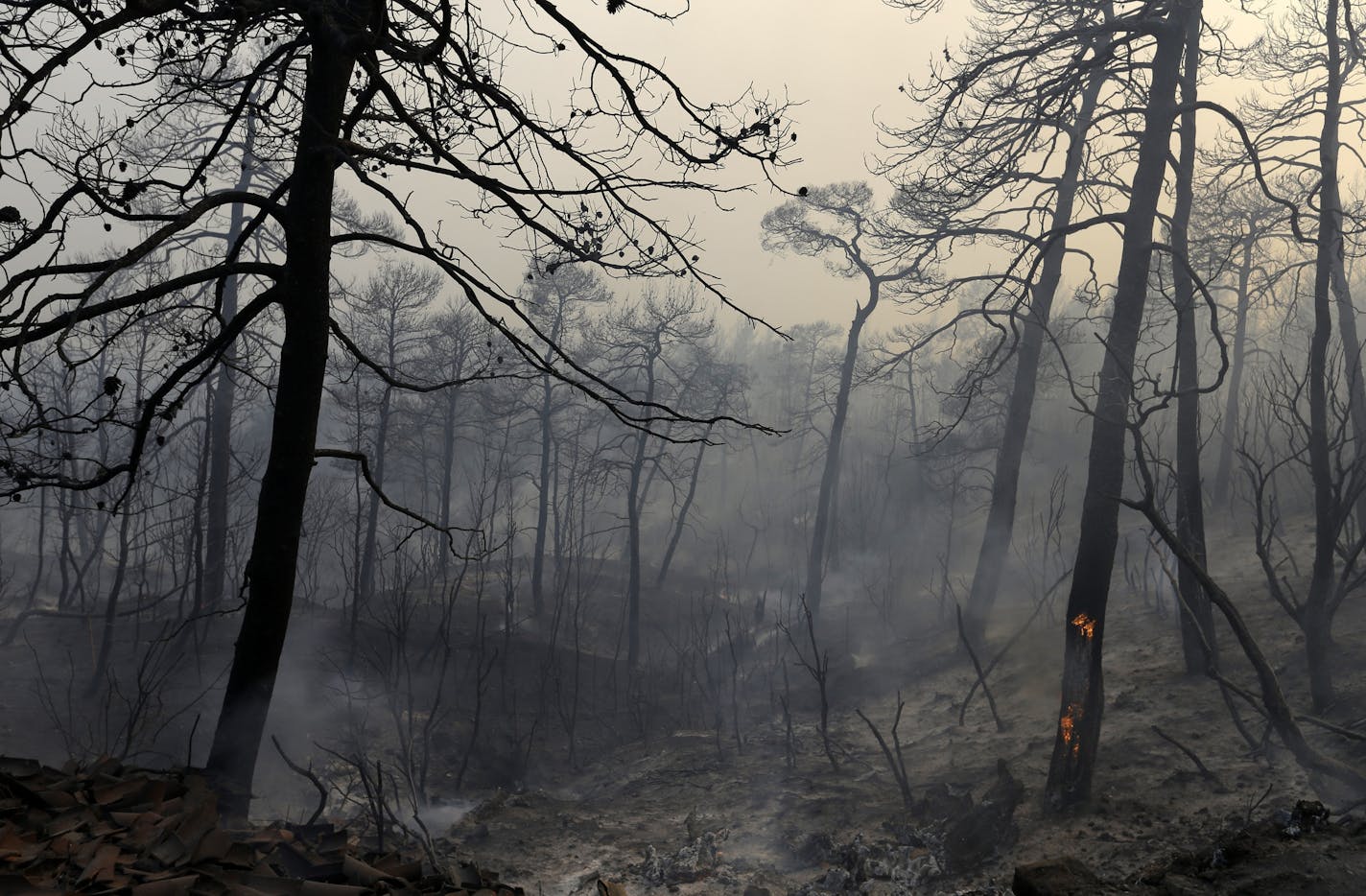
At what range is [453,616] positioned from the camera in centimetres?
1939

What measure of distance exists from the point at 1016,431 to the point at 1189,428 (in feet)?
18.7

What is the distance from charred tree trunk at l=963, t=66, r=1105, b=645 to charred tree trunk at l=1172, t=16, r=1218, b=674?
367cm

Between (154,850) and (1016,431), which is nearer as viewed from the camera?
(154,850)

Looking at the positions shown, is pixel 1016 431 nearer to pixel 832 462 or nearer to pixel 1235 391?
pixel 832 462

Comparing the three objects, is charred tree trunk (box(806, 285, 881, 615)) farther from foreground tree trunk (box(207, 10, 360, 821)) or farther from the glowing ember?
foreground tree trunk (box(207, 10, 360, 821))

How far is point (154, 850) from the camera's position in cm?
339

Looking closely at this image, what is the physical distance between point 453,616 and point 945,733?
11.4m

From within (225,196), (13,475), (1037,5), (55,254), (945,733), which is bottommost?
(945,733)

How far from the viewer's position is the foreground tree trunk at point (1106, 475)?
8.18m

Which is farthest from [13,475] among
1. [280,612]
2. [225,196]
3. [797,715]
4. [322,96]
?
[797,715]

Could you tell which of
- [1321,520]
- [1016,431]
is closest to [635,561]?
[1016,431]

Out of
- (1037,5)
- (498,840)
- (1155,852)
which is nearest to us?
(1155,852)

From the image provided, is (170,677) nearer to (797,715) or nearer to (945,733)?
(797,715)

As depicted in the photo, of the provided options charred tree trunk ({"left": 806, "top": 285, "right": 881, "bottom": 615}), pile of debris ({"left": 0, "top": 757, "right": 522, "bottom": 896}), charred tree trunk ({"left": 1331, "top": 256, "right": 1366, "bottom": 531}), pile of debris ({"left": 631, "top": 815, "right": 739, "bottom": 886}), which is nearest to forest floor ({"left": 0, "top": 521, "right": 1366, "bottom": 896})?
pile of debris ({"left": 631, "top": 815, "right": 739, "bottom": 886})
